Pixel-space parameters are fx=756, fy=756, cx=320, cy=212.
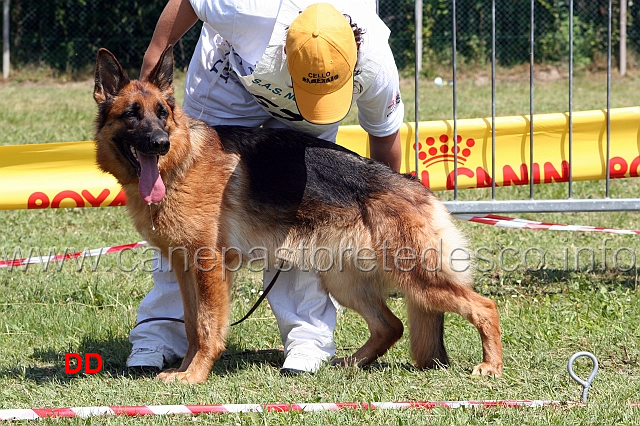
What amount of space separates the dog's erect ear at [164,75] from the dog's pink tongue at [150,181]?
354mm

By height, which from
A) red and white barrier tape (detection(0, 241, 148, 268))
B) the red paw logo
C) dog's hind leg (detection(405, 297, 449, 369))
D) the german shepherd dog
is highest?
the red paw logo

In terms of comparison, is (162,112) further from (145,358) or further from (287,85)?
(145,358)

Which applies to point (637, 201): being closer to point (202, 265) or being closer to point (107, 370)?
point (202, 265)

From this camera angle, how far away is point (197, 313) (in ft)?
12.7

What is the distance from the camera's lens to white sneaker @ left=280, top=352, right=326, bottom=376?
3.94 metres

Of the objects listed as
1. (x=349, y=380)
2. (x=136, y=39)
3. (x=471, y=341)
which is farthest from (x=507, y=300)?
(x=136, y=39)

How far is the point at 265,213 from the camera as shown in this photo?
3.94 meters

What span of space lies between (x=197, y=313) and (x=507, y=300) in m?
2.33

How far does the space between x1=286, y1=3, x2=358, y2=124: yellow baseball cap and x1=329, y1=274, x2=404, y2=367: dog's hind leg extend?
106 centimetres

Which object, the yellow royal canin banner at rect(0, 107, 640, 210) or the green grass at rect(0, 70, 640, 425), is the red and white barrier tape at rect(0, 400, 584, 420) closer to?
the green grass at rect(0, 70, 640, 425)

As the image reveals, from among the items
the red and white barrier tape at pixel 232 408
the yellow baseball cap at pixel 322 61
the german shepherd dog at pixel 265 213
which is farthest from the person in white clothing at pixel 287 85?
the red and white barrier tape at pixel 232 408

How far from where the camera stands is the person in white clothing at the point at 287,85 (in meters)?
3.44

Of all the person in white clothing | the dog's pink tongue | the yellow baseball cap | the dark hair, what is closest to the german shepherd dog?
the dog's pink tongue

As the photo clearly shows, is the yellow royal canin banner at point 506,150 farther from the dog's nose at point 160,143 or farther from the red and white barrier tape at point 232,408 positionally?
the red and white barrier tape at point 232,408
